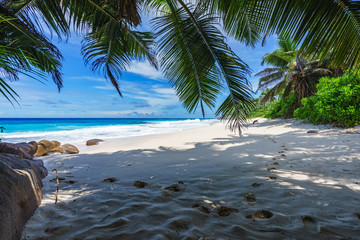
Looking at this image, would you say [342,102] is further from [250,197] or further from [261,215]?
[261,215]

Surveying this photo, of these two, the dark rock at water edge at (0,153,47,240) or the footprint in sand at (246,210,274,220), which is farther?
the footprint in sand at (246,210,274,220)

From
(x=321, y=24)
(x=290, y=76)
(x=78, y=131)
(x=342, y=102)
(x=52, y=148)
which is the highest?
(x=290, y=76)

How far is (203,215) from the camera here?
136 cm

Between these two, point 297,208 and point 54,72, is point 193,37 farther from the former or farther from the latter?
point 54,72

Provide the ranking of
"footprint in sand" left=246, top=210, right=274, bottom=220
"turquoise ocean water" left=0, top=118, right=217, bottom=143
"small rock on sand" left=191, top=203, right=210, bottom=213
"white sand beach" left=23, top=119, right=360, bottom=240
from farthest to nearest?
"turquoise ocean water" left=0, top=118, right=217, bottom=143
"small rock on sand" left=191, top=203, right=210, bottom=213
"footprint in sand" left=246, top=210, right=274, bottom=220
"white sand beach" left=23, top=119, right=360, bottom=240

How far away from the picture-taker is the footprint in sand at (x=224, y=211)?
138 cm

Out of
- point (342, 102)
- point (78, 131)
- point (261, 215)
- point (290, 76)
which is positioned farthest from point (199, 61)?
point (78, 131)

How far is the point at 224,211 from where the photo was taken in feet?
4.67

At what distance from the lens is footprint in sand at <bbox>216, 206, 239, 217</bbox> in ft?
4.52

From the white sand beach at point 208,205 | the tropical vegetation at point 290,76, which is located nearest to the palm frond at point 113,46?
the white sand beach at point 208,205

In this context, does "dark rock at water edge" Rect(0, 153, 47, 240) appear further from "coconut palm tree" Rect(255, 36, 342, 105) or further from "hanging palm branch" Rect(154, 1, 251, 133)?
"coconut palm tree" Rect(255, 36, 342, 105)

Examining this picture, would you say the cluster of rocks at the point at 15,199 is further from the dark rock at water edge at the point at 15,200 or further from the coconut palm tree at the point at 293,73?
the coconut palm tree at the point at 293,73

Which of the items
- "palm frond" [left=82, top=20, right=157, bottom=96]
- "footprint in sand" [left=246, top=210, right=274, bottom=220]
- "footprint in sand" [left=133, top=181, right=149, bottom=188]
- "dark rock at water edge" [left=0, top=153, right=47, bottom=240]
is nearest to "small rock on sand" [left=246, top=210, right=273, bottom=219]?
"footprint in sand" [left=246, top=210, right=274, bottom=220]

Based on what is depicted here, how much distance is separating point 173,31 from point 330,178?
326cm
